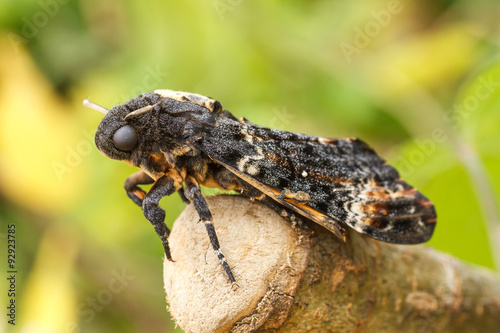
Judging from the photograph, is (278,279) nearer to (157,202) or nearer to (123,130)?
(157,202)

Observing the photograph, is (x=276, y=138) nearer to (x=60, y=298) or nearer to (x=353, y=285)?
(x=353, y=285)

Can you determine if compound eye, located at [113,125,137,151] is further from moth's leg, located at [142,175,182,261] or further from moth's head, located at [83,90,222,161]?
moth's leg, located at [142,175,182,261]

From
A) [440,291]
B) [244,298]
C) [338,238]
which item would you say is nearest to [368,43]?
[440,291]

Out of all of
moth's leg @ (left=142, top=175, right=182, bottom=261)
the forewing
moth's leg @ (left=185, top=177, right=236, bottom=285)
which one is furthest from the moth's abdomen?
moth's leg @ (left=142, top=175, right=182, bottom=261)

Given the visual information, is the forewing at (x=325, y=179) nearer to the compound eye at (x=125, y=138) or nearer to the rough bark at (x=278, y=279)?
the rough bark at (x=278, y=279)

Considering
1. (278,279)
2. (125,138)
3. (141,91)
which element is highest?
(141,91)

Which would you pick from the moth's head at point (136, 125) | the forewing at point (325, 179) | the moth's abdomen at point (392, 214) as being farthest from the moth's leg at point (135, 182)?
the moth's abdomen at point (392, 214)

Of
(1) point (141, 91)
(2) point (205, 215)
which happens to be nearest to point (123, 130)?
(2) point (205, 215)

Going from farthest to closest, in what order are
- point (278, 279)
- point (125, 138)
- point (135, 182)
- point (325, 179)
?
1. point (135, 182)
2. point (325, 179)
3. point (125, 138)
4. point (278, 279)
